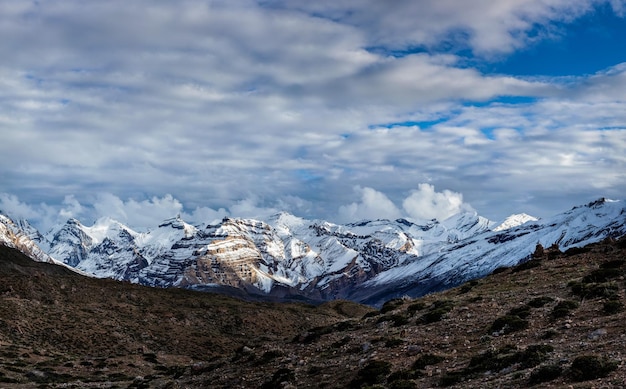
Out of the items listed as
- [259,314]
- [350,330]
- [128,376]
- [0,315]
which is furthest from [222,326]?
Result: [350,330]

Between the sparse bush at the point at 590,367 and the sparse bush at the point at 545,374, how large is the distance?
63cm

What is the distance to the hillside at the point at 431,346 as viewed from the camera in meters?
28.6

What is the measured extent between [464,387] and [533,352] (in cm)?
435

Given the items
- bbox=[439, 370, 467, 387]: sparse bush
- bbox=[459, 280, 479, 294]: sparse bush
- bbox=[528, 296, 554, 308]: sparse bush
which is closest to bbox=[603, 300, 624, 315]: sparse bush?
bbox=[528, 296, 554, 308]: sparse bush

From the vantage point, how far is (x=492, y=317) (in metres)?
39.3

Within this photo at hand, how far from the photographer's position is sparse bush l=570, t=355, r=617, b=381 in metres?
23.8

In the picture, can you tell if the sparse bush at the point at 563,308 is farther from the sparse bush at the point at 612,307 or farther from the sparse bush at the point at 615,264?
the sparse bush at the point at 615,264

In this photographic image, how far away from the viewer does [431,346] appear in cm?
3628

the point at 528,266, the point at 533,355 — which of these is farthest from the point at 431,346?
the point at 528,266

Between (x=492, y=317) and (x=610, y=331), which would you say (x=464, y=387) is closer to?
(x=610, y=331)

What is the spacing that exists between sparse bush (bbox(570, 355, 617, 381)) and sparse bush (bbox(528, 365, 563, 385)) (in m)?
0.63

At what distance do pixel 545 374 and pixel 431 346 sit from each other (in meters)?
11.5

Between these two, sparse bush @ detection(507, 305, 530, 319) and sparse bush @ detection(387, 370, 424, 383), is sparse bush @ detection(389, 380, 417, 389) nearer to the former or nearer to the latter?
sparse bush @ detection(387, 370, 424, 383)

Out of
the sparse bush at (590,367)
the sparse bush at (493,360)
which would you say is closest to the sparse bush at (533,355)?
the sparse bush at (493,360)
